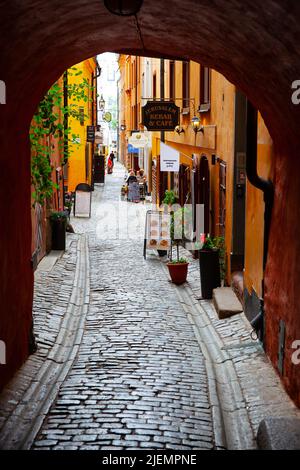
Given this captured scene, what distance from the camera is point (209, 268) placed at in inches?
475

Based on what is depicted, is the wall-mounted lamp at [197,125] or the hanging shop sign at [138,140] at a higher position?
the hanging shop sign at [138,140]

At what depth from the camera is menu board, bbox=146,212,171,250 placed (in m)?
16.6

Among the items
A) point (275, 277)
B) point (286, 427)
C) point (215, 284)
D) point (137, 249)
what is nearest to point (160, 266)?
point (137, 249)

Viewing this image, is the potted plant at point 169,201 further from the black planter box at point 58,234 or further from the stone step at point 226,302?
the stone step at point 226,302

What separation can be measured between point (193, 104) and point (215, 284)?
6.87 metres

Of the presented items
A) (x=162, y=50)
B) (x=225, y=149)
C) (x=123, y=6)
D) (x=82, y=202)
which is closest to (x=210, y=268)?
(x=225, y=149)

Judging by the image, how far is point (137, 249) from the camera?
1848cm

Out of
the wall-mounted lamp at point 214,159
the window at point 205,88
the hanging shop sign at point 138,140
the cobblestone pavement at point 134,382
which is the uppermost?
the window at point 205,88

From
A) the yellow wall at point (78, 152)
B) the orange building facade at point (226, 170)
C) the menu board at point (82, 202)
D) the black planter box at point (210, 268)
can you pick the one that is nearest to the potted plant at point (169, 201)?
the orange building facade at point (226, 170)

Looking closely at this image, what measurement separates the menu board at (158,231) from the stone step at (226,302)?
4.69 metres

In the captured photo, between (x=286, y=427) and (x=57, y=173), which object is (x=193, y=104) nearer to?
(x=57, y=173)

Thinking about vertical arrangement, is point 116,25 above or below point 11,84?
above

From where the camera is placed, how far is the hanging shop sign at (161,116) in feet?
62.7
